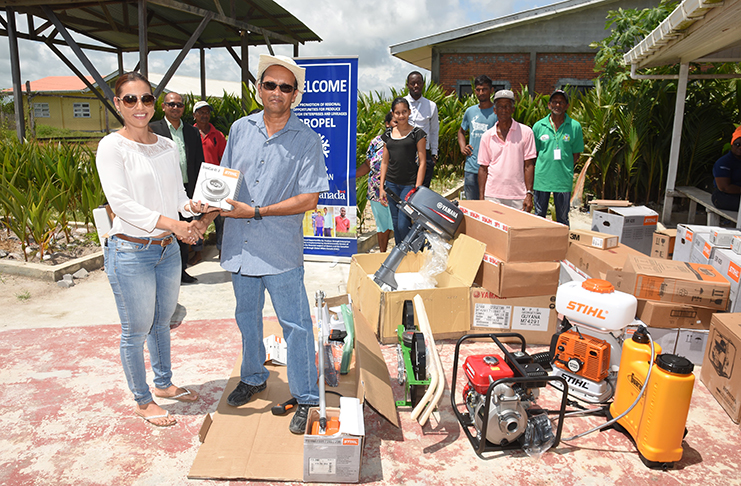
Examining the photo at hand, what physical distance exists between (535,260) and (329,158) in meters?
2.82

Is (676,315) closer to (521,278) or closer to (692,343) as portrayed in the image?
(692,343)

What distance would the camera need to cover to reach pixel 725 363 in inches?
120

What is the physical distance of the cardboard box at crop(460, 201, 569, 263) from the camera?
370cm

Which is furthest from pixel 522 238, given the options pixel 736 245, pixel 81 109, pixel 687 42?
pixel 81 109

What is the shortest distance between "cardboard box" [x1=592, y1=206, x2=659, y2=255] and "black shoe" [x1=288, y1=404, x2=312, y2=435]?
4.66 meters

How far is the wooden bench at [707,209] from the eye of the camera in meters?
5.96

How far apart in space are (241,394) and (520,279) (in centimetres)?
217

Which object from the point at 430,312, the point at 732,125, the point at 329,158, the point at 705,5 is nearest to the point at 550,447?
the point at 430,312

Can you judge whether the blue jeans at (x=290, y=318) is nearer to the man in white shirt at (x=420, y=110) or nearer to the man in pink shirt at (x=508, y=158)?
the man in pink shirt at (x=508, y=158)

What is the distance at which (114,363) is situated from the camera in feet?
11.2

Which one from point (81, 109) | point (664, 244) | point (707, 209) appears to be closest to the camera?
point (664, 244)

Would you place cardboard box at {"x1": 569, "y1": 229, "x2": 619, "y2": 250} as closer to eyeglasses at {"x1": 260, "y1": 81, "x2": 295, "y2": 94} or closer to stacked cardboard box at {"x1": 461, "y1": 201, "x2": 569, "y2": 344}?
stacked cardboard box at {"x1": 461, "y1": 201, "x2": 569, "y2": 344}

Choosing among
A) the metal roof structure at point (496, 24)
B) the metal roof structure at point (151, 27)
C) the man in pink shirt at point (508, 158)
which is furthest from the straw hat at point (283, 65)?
the metal roof structure at point (496, 24)

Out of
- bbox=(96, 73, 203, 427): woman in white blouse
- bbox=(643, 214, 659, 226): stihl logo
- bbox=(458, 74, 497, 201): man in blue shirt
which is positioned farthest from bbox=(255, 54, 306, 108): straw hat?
bbox=(643, 214, 659, 226): stihl logo
